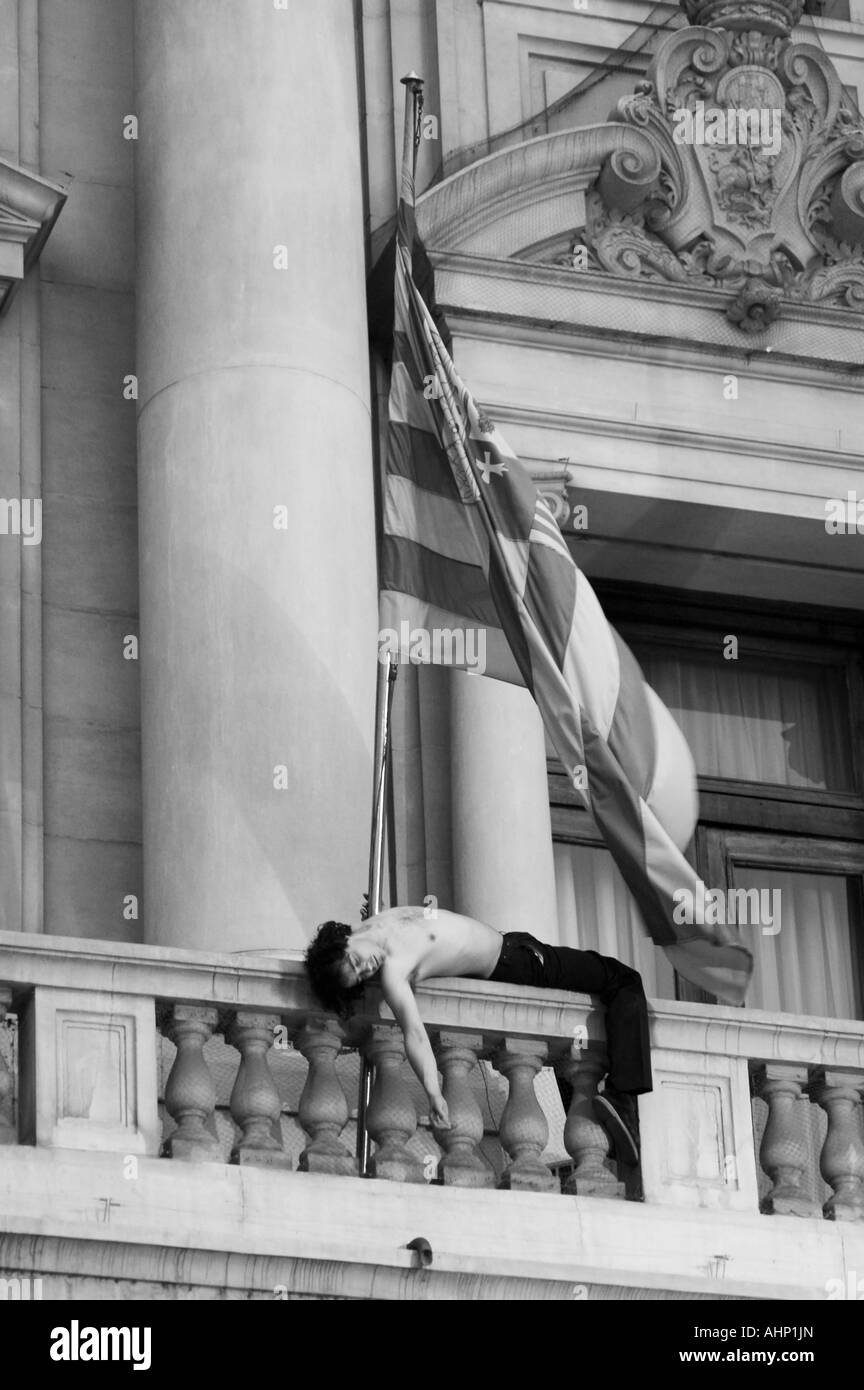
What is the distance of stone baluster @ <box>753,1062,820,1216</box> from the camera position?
553 inches

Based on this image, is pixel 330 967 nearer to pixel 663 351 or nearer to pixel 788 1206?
pixel 788 1206

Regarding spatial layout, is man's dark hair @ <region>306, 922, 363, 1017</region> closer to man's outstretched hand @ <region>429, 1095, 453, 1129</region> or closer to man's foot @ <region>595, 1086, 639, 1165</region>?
man's outstretched hand @ <region>429, 1095, 453, 1129</region>

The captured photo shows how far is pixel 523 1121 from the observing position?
45.1 ft

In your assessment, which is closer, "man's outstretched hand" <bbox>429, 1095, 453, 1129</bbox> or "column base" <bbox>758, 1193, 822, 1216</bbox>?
"man's outstretched hand" <bbox>429, 1095, 453, 1129</bbox>

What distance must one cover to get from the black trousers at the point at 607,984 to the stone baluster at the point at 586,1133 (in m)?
0.10

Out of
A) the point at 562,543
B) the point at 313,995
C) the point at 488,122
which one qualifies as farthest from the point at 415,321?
the point at 313,995

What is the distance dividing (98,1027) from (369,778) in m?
3.30

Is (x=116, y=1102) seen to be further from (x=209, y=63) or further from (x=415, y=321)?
(x=209, y=63)

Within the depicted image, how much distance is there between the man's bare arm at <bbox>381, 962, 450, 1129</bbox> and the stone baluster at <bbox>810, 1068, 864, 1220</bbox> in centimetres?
174

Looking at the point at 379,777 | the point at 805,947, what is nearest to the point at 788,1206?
the point at 379,777

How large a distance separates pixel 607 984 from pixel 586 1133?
23.3 inches

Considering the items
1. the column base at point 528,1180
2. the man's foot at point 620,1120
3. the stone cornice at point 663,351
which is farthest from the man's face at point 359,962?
the stone cornice at point 663,351

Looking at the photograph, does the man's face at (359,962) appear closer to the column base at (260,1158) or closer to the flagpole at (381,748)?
the flagpole at (381,748)

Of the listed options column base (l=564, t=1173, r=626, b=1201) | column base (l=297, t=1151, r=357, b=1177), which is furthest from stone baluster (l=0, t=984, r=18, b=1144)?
column base (l=564, t=1173, r=626, b=1201)
